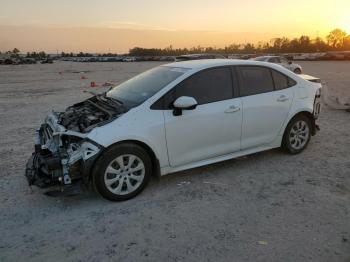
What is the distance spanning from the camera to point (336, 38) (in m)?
118

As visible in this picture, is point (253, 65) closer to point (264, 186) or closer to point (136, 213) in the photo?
point (264, 186)

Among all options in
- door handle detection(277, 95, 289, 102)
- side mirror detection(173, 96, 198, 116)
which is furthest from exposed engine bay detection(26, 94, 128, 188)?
door handle detection(277, 95, 289, 102)

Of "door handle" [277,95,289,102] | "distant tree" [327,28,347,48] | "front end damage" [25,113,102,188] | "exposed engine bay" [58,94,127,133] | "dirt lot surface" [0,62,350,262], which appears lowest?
"distant tree" [327,28,347,48]

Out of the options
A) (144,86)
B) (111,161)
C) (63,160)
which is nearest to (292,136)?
(144,86)

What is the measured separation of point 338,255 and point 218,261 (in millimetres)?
1157

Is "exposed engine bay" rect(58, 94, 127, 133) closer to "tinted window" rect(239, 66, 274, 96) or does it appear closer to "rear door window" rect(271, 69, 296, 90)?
"tinted window" rect(239, 66, 274, 96)

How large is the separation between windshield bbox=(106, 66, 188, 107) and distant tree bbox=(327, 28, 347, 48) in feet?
391

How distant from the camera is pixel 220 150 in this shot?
5441mm

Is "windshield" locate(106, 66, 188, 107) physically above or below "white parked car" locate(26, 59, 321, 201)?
above

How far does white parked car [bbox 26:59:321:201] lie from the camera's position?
4555 mm

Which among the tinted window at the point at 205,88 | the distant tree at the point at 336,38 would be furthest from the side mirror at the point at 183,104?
the distant tree at the point at 336,38

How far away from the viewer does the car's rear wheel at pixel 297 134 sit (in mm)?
6258

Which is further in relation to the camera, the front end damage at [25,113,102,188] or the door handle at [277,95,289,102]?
the door handle at [277,95,289,102]

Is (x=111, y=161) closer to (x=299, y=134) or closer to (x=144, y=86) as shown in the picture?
(x=144, y=86)
